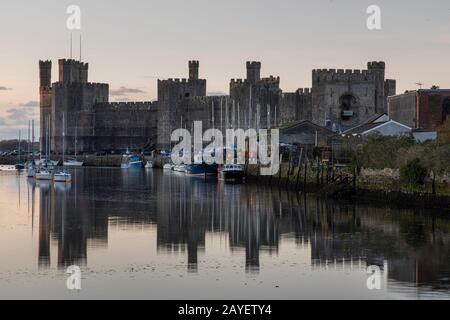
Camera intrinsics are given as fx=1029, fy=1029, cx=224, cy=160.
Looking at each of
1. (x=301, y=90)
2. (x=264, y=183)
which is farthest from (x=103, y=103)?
(x=264, y=183)

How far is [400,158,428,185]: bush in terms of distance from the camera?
1112 inches

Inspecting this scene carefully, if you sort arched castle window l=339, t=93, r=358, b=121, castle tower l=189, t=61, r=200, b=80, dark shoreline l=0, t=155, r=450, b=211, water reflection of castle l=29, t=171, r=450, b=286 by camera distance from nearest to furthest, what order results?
water reflection of castle l=29, t=171, r=450, b=286 < dark shoreline l=0, t=155, r=450, b=211 < arched castle window l=339, t=93, r=358, b=121 < castle tower l=189, t=61, r=200, b=80

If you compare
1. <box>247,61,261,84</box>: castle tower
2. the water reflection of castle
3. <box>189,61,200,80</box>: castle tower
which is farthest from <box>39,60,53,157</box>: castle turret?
the water reflection of castle

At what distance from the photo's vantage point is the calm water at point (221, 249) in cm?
1612

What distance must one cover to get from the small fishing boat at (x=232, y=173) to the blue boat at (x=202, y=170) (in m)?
7.34

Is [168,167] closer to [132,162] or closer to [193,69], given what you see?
[132,162]

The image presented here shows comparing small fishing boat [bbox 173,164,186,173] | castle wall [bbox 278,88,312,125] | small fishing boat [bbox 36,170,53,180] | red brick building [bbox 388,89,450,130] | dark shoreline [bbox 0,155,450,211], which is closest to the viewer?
dark shoreline [bbox 0,155,450,211]

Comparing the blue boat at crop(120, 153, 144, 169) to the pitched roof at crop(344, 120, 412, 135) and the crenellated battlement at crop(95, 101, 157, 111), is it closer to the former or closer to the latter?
the crenellated battlement at crop(95, 101, 157, 111)

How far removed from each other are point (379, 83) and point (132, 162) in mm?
22811

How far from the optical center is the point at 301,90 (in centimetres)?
6488

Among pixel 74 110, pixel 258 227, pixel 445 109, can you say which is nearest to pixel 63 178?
pixel 445 109

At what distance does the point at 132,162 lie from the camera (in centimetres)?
7481

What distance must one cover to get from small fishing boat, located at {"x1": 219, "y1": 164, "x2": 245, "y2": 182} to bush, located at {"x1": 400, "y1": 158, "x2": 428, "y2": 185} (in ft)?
66.1

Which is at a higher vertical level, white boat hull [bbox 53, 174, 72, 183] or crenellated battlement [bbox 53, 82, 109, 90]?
crenellated battlement [bbox 53, 82, 109, 90]
